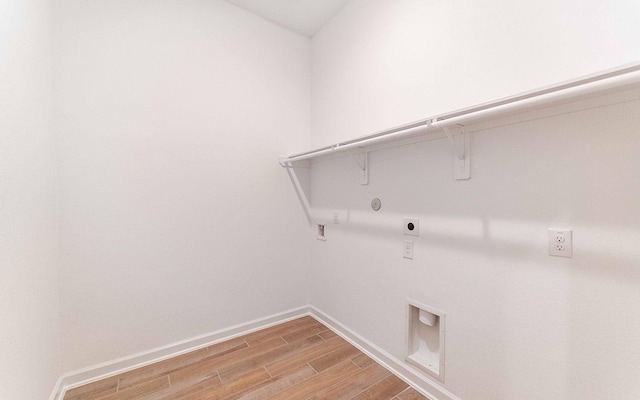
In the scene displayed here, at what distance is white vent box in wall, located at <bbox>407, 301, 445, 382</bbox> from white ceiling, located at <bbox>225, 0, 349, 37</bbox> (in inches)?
95.0

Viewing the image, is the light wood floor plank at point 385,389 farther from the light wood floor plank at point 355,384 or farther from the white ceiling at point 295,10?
the white ceiling at point 295,10

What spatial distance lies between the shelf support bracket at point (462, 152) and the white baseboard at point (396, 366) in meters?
1.19

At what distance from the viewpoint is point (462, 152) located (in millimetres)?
1296

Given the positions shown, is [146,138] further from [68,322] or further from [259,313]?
[259,313]

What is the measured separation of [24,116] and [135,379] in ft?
5.29

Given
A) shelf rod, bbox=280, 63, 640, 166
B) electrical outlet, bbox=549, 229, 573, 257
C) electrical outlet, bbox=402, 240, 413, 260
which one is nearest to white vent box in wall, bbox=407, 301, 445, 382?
electrical outlet, bbox=402, 240, 413, 260

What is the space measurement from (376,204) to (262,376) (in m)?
1.38

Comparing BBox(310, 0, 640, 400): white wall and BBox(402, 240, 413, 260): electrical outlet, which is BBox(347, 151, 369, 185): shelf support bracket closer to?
BBox(310, 0, 640, 400): white wall

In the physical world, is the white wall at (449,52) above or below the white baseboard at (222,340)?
above

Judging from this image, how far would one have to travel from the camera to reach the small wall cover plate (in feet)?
5.83

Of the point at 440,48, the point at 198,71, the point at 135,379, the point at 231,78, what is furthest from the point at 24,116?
the point at 440,48

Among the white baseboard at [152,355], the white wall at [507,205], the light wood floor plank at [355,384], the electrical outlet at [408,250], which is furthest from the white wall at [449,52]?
the white baseboard at [152,355]

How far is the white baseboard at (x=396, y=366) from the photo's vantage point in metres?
1.42

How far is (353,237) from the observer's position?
2010 millimetres
